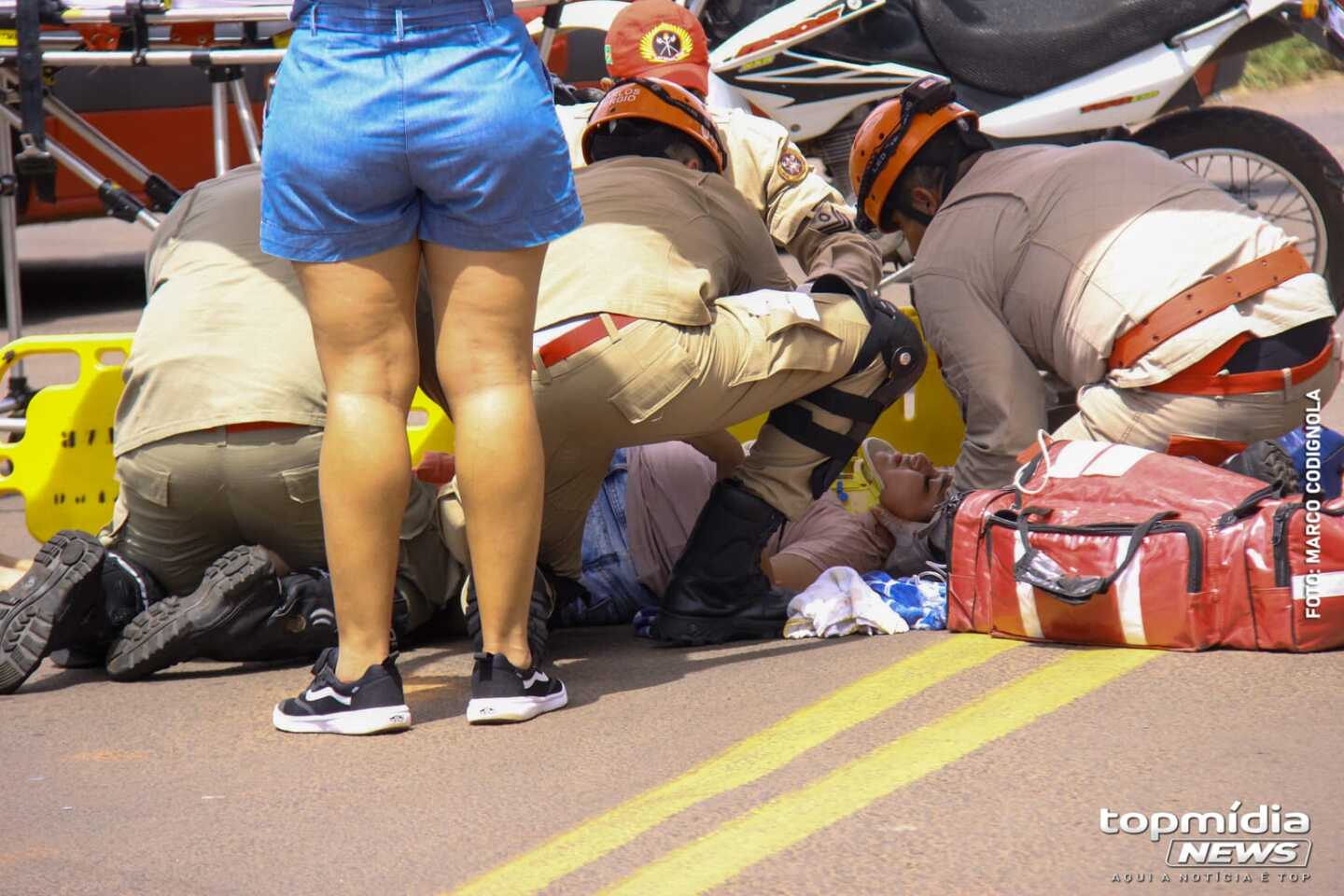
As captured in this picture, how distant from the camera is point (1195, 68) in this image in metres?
6.79

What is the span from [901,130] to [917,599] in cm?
128

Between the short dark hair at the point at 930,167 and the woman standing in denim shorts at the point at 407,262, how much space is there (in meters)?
1.47

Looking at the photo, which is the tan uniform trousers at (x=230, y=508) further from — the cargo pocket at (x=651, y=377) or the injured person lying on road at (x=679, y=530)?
the cargo pocket at (x=651, y=377)

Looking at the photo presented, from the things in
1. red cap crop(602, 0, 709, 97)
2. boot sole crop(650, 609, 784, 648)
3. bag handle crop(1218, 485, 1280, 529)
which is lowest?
boot sole crop(650, 609, 784, 648)

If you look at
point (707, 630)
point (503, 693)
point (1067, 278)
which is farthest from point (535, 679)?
point (1067, 278)

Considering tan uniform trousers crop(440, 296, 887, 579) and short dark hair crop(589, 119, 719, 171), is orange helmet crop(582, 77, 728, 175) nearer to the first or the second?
short dark hair crop(589, 119, 719, 171)

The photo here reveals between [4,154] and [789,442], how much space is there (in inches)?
154

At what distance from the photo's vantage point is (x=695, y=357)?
12.1 ft

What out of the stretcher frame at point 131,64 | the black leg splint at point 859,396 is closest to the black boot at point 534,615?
the black leg splint at point 859,396

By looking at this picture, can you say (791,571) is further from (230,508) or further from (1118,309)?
(230,508)

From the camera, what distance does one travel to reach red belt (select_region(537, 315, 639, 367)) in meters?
3.64

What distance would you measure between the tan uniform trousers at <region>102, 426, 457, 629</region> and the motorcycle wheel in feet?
12.8

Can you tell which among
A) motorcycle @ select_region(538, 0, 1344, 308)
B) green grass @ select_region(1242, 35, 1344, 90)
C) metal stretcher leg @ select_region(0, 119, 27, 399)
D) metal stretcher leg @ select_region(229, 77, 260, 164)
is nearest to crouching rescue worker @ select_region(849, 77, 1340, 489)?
motorcycle @ select_region(538, 0, 1344, 308)

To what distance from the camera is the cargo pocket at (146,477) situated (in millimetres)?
3719
